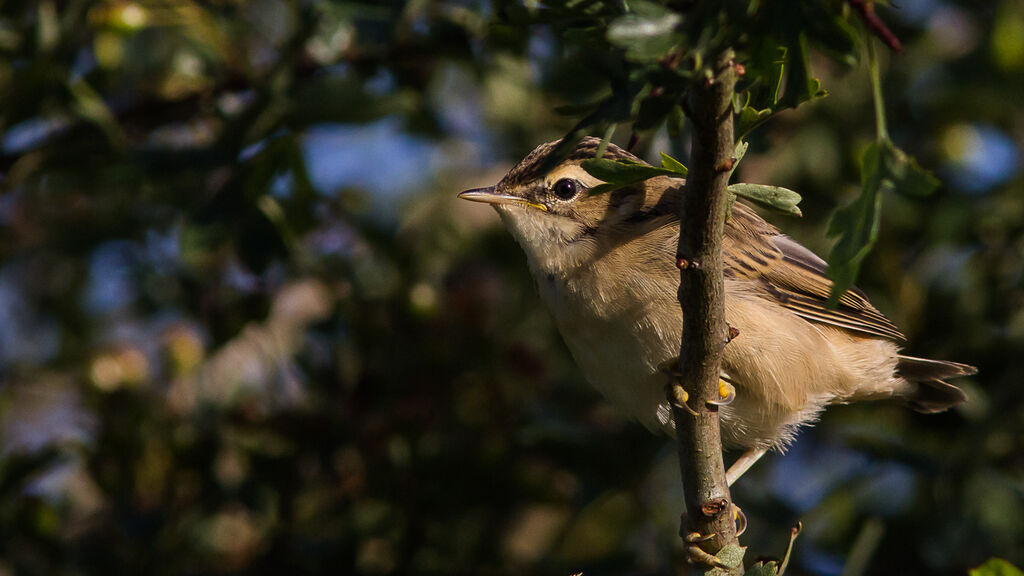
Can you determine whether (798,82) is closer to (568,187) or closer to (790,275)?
(568,187)

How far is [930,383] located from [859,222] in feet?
8.97

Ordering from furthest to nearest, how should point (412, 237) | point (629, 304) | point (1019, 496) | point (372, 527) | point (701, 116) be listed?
point (412, 237), point (372, 527), point (1019, 496), point (629, 304), point (701, 116)

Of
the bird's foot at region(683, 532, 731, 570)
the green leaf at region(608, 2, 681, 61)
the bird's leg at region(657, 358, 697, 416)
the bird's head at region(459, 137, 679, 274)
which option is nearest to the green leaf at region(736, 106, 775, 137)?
the green leaf at region(608, 2, 681, 61)

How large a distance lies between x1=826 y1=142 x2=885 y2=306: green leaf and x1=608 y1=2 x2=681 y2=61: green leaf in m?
0.43

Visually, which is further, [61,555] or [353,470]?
[353,470]

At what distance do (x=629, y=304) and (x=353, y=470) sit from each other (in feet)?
5.58

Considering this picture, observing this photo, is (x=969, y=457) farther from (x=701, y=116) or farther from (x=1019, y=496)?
(x=701, y=116)

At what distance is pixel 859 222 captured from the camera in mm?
1832

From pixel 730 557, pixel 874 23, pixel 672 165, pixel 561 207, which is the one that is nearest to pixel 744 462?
pixel 561 207

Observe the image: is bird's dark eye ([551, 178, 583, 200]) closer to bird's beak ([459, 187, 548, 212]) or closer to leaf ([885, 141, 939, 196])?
bird's beak ([459, 187, 548, 212])

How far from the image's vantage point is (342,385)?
4453 millimetres

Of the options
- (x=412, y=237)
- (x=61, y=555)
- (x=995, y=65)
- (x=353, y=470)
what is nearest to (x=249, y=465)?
(x=353, y=470)

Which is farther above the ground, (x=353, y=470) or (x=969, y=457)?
(x=969, y=457)

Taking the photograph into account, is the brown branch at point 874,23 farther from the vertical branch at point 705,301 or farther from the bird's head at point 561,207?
the bird's head at point 561,207
